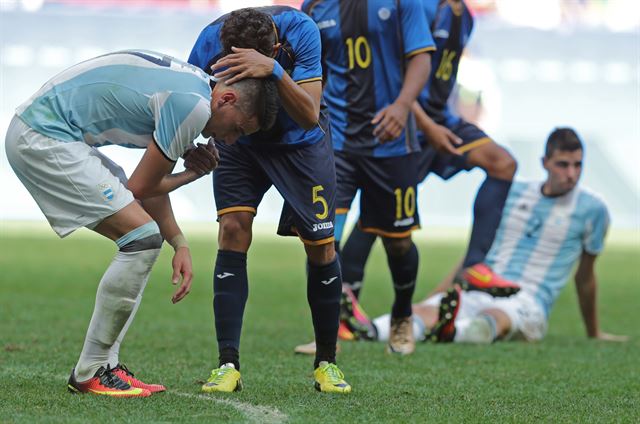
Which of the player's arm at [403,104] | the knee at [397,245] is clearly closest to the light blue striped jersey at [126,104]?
the player's arm at [403,104]

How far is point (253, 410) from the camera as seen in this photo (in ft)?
14.2

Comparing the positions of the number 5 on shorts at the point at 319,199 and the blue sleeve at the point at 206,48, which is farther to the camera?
the number 5 on shorts at the point at 319,199

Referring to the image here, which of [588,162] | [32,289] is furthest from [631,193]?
[32,289]

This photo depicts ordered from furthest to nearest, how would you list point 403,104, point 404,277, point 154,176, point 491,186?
point 491,186 → point 404,277 → point 403,104 → point 154,176

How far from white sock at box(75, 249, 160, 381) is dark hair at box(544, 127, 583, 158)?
4.18 meters

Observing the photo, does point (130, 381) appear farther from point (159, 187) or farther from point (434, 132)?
point (434, 132)

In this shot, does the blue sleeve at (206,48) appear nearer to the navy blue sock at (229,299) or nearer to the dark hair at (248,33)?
the dark hair at (248,33)

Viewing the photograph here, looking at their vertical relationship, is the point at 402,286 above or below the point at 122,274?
below

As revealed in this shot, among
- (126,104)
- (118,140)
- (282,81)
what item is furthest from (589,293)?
(126,104)

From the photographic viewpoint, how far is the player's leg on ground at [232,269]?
199 inches

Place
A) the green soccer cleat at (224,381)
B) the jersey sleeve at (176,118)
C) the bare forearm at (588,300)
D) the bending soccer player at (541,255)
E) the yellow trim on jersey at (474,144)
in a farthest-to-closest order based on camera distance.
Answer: the bare forearm at (588,300)
the bending soccer player at (541,255)
the yellow trim on jersey at (474,144)
the green soccer cleat at (224,381)
the jersey sleeve at (176,118)

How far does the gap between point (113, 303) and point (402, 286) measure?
268 cm

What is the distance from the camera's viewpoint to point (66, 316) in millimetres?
8281

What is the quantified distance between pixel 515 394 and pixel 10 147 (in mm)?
2357
